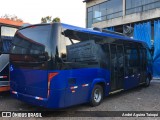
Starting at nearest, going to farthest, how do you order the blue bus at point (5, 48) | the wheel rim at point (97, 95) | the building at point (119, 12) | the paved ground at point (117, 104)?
the paved ground at point (117, 104), the wheel rim at point (97, 95), the blue bus at point (5, 48), the building at point (119, 12)

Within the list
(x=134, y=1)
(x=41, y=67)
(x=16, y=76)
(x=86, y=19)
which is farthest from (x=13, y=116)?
(x=86, y=19)

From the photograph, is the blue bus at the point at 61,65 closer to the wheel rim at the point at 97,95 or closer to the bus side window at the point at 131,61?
the wheel rim at the point at 97,95

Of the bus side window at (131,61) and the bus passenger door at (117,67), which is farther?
the bus side window at (131,61)

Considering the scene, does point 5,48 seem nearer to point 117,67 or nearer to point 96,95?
point 96,95

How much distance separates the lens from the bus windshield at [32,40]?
622 centimetres

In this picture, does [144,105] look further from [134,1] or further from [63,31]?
[134,1]

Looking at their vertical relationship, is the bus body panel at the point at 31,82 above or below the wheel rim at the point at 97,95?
above

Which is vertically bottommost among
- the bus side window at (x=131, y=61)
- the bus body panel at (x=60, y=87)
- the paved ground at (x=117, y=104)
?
the paved ground at (x=117, y=104)

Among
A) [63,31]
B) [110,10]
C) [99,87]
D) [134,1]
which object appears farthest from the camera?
[110,10]

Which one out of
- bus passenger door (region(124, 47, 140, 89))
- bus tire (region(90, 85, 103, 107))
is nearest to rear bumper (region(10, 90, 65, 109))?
bus tire (region(90, 85, 103, 107))

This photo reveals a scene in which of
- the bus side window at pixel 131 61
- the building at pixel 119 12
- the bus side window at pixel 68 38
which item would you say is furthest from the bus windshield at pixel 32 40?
the building at pixel 119 12

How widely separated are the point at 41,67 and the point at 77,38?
5.11ft

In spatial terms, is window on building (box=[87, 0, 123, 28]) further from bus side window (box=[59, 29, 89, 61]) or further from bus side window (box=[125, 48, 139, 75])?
bus side window (box=[59, 29, 89, 61])

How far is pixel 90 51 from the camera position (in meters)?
7.36
